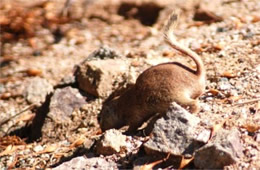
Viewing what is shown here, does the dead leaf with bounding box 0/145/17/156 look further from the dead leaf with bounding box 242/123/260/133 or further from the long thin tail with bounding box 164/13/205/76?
the dead leaf with bounding box 242/123/260/133

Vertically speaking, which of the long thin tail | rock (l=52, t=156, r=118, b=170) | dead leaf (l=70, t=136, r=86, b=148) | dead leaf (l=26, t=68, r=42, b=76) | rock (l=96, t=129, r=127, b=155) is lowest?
dead leaf (l=26, t=68, r=42, b=76)

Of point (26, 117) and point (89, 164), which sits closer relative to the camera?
point (89, 164)

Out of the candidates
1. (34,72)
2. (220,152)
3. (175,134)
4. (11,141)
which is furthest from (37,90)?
(220,152)

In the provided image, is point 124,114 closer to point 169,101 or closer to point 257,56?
point 169,101

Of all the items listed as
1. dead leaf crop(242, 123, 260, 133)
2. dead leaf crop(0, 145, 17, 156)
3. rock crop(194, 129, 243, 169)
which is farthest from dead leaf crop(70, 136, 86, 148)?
dead leaf crop(242, 123, 260, 133)

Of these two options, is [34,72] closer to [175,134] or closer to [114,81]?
[114,81]

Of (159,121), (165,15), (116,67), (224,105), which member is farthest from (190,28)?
(159,121)

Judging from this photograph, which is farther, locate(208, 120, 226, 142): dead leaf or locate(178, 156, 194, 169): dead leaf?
locate(208, 120, 226, 142): dead leaf
